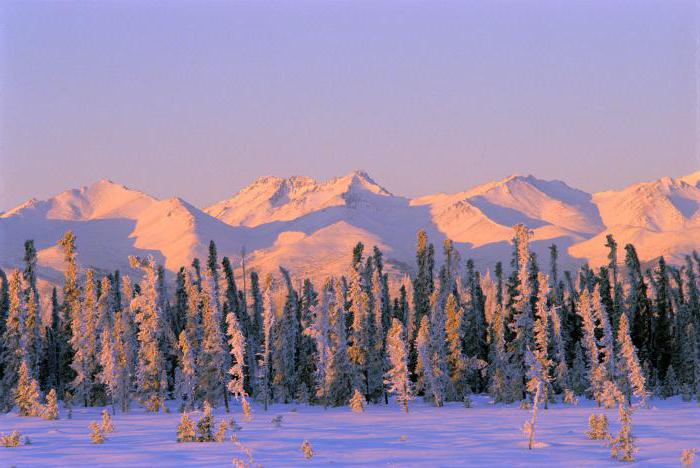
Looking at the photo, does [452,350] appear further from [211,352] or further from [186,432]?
[186,432]

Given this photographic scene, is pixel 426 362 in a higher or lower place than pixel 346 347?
lower

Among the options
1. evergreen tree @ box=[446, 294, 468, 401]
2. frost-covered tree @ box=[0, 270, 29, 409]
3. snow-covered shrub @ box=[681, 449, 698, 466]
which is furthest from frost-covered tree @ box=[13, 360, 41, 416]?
snow-covered shrub @ box=[681, 449, 698, 466]

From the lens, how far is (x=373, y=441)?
39688 mm

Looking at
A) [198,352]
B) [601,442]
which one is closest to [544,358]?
[198,352]

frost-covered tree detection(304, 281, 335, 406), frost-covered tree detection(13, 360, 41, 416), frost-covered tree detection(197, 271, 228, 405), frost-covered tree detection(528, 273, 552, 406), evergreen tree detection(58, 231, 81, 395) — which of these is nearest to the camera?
frost-covered tree detection(13, 360, 41, 416)

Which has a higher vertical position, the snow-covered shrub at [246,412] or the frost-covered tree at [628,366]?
the frost-covered tree at [628,366]

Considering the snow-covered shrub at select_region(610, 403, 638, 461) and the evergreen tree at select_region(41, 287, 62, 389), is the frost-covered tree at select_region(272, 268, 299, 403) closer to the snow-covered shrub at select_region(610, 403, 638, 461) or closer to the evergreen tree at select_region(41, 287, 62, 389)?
the evergreen tree at select_region(41, 287, 62, 389)

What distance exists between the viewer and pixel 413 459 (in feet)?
110

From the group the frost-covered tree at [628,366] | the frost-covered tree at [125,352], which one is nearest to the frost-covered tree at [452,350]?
the frost-covered tree at [628,366]

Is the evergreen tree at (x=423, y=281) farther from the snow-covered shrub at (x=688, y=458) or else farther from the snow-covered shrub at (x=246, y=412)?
the snow-covered shrub at (x=688, y=458)

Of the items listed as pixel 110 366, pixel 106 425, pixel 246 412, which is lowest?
pixel 106 425

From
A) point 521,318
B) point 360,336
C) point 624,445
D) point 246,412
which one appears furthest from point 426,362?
point 624,445

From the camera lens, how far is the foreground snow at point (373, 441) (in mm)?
33281

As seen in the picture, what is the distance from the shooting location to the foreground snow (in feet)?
109
